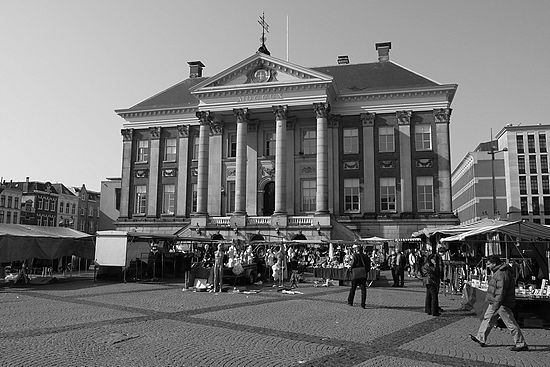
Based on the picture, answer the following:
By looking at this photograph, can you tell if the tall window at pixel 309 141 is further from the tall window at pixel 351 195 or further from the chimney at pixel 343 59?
the chimney at pixel 343 59

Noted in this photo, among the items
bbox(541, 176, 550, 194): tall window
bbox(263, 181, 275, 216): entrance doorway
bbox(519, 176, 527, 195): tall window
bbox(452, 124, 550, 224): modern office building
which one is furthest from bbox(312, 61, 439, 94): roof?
bbox(541, 176, 550, 194): tall window

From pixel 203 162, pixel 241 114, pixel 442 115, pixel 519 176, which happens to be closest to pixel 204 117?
pixel 241 114

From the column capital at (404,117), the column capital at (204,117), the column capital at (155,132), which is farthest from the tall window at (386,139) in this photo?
the column capital at (155,132)

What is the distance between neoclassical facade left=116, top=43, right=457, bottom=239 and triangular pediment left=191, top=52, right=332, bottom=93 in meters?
0.09

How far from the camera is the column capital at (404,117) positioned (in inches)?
1684

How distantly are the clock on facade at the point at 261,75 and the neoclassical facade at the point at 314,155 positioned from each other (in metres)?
0.09

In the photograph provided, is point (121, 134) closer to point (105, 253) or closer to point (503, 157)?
point (105, 253)

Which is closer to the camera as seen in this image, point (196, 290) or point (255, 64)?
point (196, 290)

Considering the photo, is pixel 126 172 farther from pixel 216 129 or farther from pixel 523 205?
pixel 523 205

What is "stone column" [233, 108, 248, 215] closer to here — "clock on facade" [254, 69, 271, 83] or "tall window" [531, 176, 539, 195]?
"clock on facade" [254, 69, 271, 83]

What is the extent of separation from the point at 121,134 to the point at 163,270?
24651mm

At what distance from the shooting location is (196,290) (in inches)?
843

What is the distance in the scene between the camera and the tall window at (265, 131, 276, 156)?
147 ft

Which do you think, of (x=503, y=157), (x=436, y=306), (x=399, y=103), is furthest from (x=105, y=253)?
(x=503, y=157)
